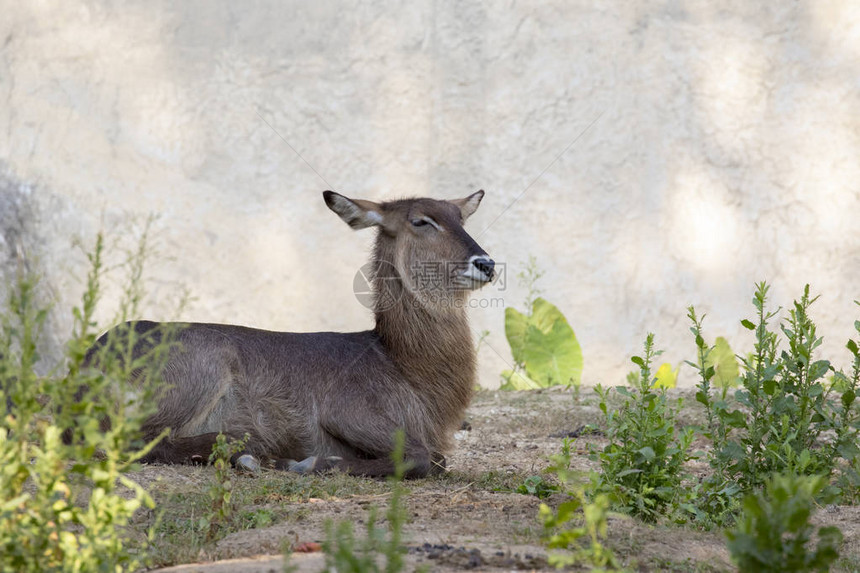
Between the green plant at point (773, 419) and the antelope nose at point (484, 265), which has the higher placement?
the antelope nose at point (484, 265)

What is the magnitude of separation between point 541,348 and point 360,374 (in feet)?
11.2

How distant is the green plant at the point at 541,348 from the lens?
800 cm

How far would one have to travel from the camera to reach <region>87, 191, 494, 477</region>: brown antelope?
4.68 meters

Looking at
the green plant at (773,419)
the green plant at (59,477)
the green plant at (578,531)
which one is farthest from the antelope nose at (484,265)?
the green plant at (59,477)

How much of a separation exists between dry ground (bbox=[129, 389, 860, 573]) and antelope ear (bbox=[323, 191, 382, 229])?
57.4 inches

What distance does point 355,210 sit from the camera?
538cm

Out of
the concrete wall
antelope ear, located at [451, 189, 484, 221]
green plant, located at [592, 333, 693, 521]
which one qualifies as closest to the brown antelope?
antelope ear, located at [451, 189, 484, 221]

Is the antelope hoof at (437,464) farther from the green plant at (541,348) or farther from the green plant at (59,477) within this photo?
the green plant at (541,348)

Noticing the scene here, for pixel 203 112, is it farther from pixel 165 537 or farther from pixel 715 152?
pixel 165 537

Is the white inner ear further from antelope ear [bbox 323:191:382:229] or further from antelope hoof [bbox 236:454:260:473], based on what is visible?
antelope hoof [bbox 236:454:260:473]

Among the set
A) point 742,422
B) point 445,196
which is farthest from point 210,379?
point 445,196

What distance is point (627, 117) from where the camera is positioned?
9078 millimetres

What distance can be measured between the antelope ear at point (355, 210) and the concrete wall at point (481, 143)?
3.56 meters

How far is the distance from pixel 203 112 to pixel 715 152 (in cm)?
499
